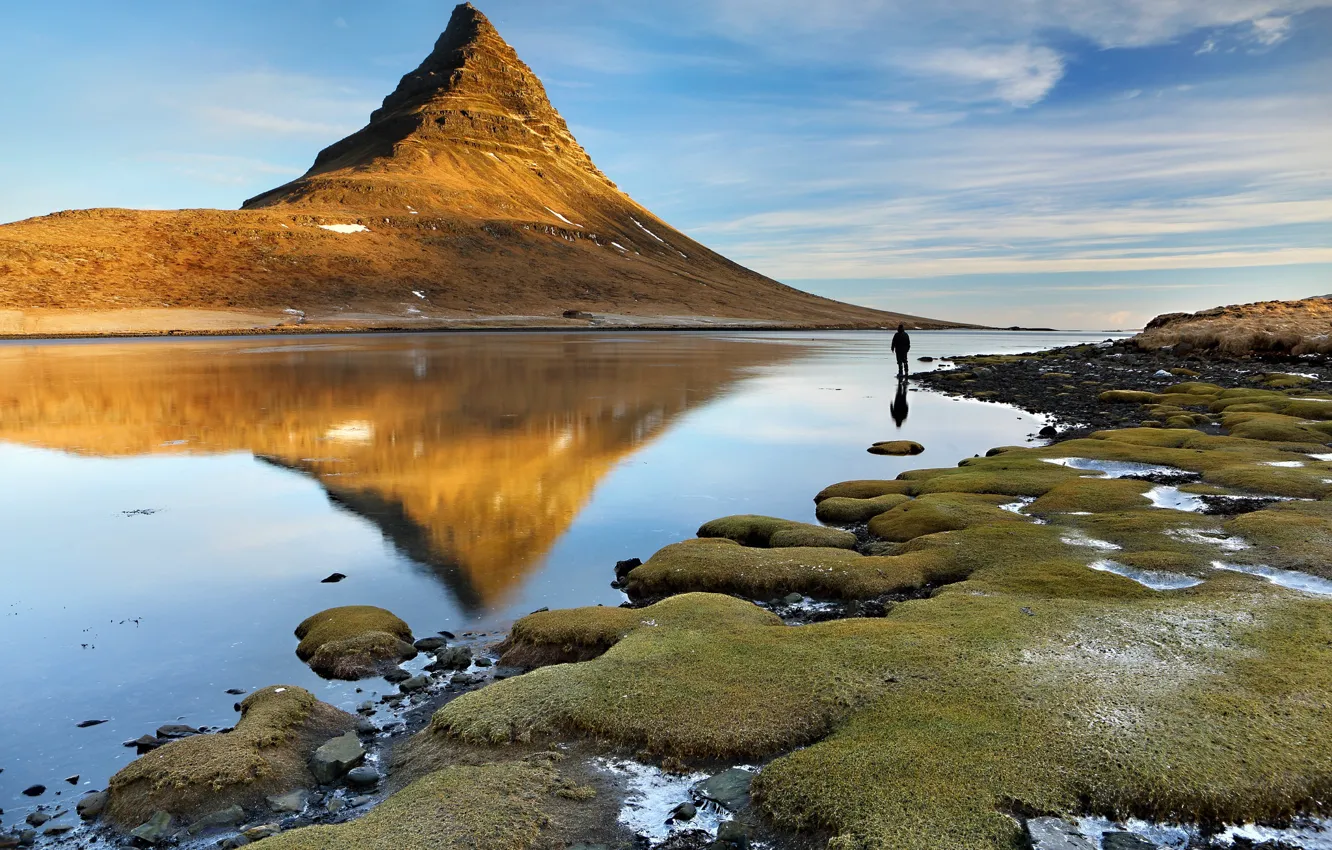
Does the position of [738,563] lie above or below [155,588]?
above

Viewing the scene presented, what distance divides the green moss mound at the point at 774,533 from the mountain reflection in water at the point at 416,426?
417 centimetres

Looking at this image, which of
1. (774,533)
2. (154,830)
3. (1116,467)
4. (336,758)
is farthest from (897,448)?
(154,830)

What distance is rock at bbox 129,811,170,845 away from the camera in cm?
754

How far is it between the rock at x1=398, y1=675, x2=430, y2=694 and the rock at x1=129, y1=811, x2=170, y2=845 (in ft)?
11.6

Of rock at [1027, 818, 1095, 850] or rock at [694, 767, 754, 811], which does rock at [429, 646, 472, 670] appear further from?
rock at [1027, 818, 1095, 850]

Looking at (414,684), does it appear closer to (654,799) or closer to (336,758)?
(336,758)

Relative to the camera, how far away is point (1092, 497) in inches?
758

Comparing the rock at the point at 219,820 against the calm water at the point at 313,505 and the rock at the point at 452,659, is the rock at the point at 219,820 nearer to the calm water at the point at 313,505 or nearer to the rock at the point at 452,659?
the calm water at the point at 313,505

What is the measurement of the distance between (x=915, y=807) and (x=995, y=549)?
31.1ft

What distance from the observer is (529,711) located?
9.39m

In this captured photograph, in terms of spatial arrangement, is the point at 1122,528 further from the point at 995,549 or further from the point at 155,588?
the point at 155,588

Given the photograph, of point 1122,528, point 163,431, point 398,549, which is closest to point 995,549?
point 1122,528

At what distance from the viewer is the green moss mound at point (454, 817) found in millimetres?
6855

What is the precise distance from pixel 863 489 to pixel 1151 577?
988 centimetres
